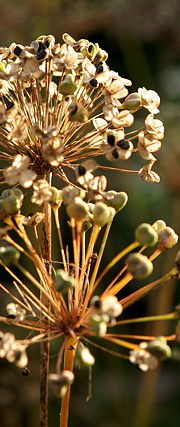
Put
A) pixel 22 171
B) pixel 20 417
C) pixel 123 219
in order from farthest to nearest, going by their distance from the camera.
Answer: pixel 123 219 < pixel 20 417 < pixel 22 171

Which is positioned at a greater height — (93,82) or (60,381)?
(93,82)

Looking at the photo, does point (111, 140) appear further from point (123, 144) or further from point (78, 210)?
point (78, 210)

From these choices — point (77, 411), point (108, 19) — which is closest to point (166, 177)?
point (108, 19)

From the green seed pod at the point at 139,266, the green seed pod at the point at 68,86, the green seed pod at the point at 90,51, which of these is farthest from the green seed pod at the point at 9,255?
the green seed pod at the point at 90,51

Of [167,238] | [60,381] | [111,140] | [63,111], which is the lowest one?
[60,381]

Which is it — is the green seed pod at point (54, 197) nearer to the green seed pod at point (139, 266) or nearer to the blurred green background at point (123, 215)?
the green seed pod at point (139, 266)

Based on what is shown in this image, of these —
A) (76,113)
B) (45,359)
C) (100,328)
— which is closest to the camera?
(100,328)

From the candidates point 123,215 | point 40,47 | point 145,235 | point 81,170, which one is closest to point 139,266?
point 145,235

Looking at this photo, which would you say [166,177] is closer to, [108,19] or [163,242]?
[108,19]
